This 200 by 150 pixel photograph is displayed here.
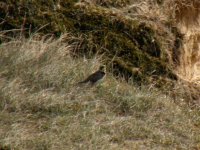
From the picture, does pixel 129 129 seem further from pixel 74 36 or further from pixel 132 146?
pixel 74 36

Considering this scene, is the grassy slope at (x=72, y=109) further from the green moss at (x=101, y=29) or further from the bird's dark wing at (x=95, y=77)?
the green moss at (x=101, y=29)

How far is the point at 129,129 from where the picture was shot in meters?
8.47

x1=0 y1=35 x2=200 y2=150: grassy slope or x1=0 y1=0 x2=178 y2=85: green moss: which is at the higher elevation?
x1=0 y1=0 x2=178 y2=85: green moss

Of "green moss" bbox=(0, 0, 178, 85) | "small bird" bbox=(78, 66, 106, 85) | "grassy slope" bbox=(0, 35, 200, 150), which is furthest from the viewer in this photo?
"green moss" bbox=(0, 0, 178, 85)

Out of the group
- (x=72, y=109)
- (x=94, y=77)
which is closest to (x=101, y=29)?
(x=94, y=77)

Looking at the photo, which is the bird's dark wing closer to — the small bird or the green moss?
the small bird

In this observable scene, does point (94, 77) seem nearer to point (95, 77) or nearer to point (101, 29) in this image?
point (95, 77)

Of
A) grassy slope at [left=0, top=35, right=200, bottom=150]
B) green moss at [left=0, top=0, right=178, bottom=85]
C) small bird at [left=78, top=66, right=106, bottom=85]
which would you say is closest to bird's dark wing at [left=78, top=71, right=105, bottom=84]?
small bird at [left=78, top=66, right=106, bottom=85]

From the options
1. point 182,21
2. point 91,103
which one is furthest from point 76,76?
point 182,21

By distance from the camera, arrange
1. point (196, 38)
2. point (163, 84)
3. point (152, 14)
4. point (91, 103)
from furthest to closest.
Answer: point (196, 38)
point (152, 14)
point (163, 84)
point (91, 103)

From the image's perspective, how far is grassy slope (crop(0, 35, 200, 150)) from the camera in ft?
25.8

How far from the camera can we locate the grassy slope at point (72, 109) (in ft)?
25.8

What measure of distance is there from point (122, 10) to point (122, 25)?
34 cm

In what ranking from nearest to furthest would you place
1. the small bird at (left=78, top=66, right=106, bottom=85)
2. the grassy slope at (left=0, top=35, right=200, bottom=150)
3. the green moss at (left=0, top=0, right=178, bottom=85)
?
the grassy slope at (left=0, top=35, right=200, bottom=150) < the small bird at (left=78, top=66, right=106, bottom=85) < the green moss at (left=0, top=0, right=178, bottom=85)
